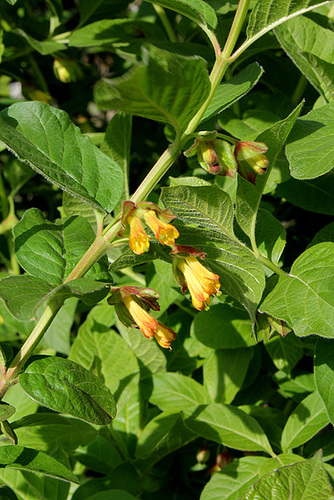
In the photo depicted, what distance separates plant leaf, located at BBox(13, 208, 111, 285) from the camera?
2.56 ft

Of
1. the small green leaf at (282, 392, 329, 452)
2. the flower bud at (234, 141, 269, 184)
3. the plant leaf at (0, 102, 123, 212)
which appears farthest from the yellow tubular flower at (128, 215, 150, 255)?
the small green leaf at (282, 392, 329, 452)

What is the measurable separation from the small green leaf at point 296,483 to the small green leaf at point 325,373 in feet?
0.26

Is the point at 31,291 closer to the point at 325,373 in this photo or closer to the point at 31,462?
the point at 31,462

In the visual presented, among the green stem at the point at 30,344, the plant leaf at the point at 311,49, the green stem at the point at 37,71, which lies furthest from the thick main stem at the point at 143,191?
the green stem at the point at 37,71

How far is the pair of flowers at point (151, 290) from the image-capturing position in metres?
0.67

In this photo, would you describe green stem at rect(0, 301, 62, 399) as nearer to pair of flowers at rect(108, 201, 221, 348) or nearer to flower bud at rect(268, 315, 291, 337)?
pair of flowers at rect(108, 201, 221, 348)

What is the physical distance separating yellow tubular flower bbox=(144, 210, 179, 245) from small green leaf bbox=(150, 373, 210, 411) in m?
0.51

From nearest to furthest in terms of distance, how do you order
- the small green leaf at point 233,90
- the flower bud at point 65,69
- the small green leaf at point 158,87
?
the small green leaf at point 158,87 < the small green leaf at point 233,90 < the flower bud at point 65,69

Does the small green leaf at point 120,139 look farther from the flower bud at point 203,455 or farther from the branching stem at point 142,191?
the flower bud at point 203,455

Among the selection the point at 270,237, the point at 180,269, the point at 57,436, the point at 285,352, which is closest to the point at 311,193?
the point at 270,237

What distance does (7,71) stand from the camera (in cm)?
151

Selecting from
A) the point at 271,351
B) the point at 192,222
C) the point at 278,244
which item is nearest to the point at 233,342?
the point at 271,351

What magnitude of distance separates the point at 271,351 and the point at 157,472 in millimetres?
378

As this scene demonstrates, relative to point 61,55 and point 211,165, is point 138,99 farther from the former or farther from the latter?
point 61,55
